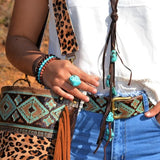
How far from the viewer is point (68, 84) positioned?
1.32 metres

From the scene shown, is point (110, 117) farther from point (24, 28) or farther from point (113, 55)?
point (24, 28)

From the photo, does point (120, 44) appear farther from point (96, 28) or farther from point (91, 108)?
point (91, 108)

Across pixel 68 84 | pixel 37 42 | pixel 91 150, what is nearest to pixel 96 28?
pixel 68 84

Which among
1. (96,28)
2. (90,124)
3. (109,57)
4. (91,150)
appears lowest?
(91,150)

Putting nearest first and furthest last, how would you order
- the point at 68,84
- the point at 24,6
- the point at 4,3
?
the point at 68,84, the point at 24,6, the point at 4,3

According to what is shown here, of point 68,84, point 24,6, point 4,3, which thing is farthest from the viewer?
point 4,3

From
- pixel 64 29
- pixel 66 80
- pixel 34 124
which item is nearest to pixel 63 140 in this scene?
pixel 34 124

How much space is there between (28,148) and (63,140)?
0.51ft

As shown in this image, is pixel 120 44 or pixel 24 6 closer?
pixel 120 44

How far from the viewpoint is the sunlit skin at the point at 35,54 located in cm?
131

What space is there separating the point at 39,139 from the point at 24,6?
64 cm

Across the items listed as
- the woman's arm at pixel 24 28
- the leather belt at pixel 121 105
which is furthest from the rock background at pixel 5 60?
the leather belt at pixel 121 105

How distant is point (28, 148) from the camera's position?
1372 mm

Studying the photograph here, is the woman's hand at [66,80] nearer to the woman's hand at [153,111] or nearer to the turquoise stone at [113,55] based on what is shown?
the turquoise stone at [113,55]
